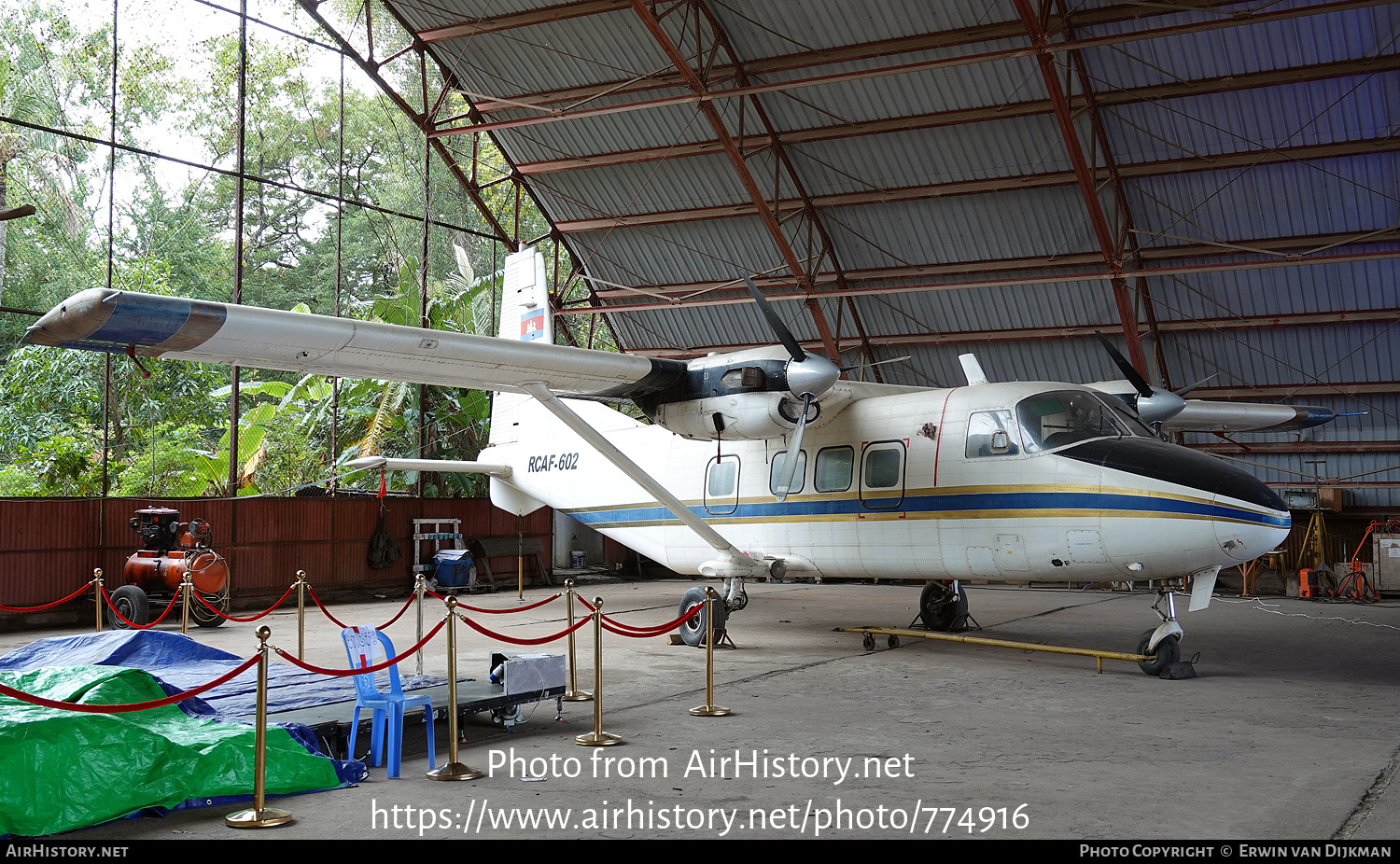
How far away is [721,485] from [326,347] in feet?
19.1

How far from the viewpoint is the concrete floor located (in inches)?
209

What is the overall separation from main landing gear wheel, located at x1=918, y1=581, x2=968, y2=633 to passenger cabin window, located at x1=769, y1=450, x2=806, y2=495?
272 centimetres

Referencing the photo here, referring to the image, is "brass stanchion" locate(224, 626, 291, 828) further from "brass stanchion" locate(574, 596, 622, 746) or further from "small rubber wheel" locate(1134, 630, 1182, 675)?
"small rubber wheel" locate(1134, 630, 1182, 675)

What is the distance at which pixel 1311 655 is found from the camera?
1198 centimetres

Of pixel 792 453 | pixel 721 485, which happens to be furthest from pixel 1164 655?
pixel 721 485

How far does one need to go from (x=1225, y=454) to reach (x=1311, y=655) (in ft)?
41.2

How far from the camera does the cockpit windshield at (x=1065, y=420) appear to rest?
413 inches

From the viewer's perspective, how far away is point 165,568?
1498 centimetres

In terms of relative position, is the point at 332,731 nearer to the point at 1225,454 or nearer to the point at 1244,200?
the point at 1244,200

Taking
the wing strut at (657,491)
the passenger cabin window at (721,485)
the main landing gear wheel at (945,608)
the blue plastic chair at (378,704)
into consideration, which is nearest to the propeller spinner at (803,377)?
the wing strut at (657,491)

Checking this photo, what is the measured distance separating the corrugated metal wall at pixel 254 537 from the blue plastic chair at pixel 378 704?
11481 mm

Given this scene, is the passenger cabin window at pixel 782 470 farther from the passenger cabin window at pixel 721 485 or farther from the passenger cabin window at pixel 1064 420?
the passenger cabin window at pixel 1064 420

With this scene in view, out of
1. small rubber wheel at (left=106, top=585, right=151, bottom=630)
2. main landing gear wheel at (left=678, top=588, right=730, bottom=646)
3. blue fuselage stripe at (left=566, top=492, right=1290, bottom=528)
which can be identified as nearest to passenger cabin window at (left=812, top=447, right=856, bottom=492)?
blue fuselage stripe at (left=566, top=492, right=1290, bottom=528)
